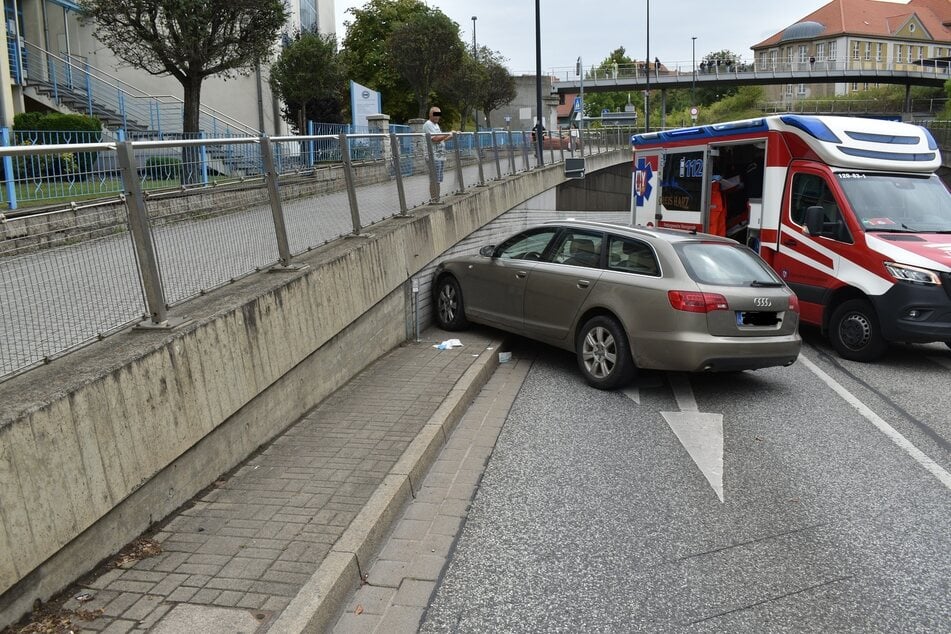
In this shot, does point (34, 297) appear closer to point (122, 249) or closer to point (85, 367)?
point (85, 367)

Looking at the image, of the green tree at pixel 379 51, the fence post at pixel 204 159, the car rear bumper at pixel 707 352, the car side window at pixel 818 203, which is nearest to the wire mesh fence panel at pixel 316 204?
the fence post at pixel 204 159

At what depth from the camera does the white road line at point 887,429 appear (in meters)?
5.98

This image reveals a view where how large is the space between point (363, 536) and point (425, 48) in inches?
→ 1489

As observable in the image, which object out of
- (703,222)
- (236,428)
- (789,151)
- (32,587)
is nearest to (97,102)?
(703,222)

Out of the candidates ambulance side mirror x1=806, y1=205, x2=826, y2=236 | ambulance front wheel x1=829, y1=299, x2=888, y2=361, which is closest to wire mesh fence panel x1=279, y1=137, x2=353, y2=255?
ambulance side mirror x1=806, y1=205, x2=826, y2=236

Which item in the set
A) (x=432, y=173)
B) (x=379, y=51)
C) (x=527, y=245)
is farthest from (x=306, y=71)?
(x=379, y=51)

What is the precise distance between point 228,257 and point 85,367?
213 centimetres

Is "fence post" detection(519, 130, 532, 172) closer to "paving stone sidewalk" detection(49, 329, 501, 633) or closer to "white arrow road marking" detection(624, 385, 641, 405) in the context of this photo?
"white arrow road marking" detection(624, 385, 641, 405)

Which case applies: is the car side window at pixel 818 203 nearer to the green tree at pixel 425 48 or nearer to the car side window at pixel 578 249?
the car side window at pixel 578 249

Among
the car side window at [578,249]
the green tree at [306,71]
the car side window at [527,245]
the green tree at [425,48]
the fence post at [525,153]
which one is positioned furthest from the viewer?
the green tree at [425,48]

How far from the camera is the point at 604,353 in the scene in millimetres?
8398

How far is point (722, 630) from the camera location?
149 inches

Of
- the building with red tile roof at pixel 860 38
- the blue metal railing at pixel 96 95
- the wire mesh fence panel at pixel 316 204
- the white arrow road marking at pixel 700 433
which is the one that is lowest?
the white arrow road marking at pixel 700 433

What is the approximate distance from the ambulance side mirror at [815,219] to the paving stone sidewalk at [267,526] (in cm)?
550
